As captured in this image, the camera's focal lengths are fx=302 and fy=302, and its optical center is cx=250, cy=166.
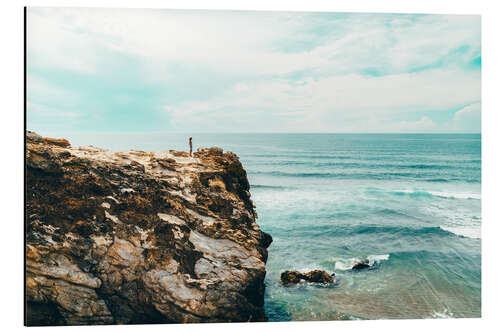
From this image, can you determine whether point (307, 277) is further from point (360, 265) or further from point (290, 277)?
point (360, 265)

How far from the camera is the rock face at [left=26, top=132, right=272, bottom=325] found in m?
6.26

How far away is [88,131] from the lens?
26.0 feet

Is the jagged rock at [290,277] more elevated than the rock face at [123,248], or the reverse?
the rock face at [123,248]

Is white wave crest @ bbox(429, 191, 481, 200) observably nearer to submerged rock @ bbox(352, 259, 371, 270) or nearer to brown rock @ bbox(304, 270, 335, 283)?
submerged rock @ bbox(352, 259, 371, 270)

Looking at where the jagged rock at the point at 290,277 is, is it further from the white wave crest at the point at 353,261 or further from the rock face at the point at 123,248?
the rock face at the point at 123,248

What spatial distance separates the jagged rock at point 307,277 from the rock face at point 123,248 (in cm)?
218

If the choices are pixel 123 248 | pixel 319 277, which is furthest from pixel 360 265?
pixel 123 248

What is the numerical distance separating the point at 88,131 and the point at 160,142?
6.26ft

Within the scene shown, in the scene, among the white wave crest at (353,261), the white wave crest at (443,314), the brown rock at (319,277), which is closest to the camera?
the white wave crest at (443,314)

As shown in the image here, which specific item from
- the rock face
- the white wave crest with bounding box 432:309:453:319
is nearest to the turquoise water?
the white wave crest with bounding box 432:309:453:319

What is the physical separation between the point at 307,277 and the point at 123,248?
5.50m

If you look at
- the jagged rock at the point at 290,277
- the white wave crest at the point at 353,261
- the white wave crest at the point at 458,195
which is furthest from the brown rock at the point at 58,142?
the white wave crest at the point at 458,195

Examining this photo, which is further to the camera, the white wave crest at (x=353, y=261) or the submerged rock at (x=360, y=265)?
the white wave crest at (x=353, y=261)

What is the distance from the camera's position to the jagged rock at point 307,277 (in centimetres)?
912
